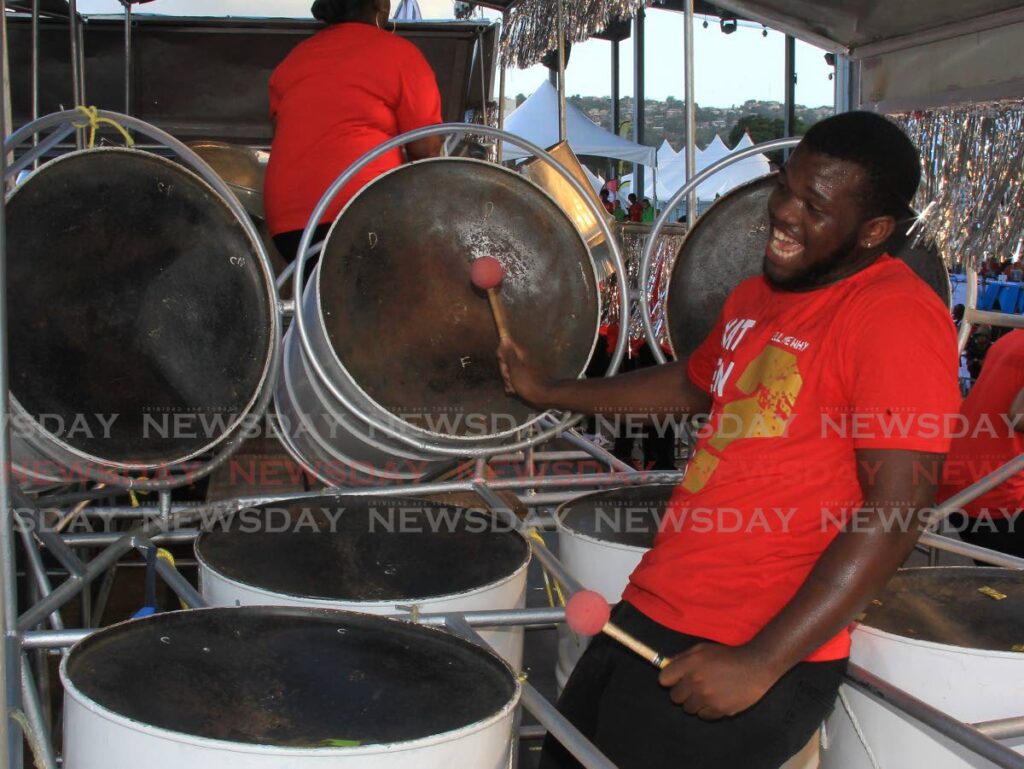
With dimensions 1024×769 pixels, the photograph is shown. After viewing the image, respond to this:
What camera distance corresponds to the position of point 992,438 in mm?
2430

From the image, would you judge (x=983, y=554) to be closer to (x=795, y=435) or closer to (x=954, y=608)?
(x=954, y=608)

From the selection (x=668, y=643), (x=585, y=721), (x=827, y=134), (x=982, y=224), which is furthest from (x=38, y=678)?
(x=982, y=224)

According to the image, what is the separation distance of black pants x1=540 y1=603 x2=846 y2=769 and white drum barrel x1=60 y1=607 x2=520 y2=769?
0.13 m

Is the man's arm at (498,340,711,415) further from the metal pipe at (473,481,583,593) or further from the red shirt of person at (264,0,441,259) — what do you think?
the red shirt of person at (264,0,441,259)

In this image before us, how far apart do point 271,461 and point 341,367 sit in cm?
85

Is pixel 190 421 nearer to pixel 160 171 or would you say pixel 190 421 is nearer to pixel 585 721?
pixel 160 171

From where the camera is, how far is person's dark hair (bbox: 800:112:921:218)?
1.04 meters

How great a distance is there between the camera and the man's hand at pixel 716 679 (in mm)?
1006

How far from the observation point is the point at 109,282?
1.58 meters

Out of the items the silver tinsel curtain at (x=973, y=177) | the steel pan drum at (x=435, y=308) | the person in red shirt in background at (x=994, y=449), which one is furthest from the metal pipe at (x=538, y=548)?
the person in red shirt in background at (x=994, y=449)

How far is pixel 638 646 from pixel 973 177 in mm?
835

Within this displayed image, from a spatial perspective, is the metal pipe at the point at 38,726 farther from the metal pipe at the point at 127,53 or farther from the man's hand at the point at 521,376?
the metal pipe at the point at 127,53

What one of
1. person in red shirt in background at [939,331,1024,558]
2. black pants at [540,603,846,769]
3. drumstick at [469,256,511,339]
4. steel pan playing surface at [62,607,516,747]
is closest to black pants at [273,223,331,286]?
drumstick at [469,256,511,339]

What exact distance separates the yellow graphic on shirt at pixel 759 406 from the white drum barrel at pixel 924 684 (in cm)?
26
